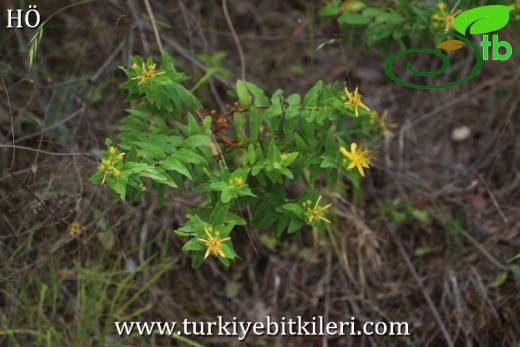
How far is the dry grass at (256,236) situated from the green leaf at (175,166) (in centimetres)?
Answer: 50

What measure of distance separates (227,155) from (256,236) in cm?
55

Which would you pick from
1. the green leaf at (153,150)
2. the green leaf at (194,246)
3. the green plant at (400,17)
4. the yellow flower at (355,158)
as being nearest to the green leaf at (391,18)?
the green plant at (400,17)

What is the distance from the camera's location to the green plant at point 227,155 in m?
1.73

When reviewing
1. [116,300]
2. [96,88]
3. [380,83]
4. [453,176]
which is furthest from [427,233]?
[96,88]

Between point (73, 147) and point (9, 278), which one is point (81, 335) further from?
point (73, 147)

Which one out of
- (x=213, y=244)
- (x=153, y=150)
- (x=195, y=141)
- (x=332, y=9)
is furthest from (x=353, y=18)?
(x=213, y=244)

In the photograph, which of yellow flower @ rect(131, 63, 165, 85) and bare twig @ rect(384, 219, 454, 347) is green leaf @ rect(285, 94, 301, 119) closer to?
yellow flower @ rect(131, 63, 165, 85)

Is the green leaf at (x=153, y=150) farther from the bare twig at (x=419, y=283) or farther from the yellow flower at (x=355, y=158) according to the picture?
the bare twig at (x=419, y=283)

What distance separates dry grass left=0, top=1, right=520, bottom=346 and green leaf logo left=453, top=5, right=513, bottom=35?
0.59m

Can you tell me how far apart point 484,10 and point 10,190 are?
1713 millimetres

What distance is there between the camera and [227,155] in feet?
6.84

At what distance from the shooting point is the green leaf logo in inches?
89.2

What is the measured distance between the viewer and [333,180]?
6.31ft

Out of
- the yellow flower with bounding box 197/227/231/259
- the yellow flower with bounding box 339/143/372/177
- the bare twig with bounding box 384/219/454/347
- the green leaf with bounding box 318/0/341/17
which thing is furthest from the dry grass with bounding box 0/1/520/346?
the yellow flower with bounding box 339/143/372/177
